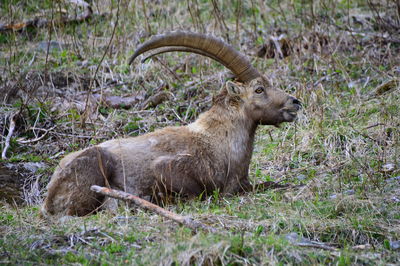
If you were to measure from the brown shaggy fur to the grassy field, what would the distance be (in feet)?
1.15

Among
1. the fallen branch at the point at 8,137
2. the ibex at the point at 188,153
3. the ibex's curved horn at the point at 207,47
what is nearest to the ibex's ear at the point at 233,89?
the ibex at the point at 188,153

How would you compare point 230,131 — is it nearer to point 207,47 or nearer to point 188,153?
point 188,153

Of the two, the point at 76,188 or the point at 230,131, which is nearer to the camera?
the point at 76,188

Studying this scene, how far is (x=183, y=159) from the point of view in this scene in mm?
7219

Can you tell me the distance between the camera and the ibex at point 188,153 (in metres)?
6.87

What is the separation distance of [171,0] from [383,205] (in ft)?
32.0

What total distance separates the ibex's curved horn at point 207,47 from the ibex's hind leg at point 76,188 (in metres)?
1.54

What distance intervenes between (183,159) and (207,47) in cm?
144

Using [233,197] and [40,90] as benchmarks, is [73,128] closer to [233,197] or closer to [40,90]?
[40,90]

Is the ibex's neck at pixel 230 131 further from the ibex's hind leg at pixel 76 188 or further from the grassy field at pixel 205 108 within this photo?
the ibex's hind leg at pixel 76 188

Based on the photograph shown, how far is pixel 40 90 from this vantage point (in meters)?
11.1

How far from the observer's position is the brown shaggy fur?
6863 millimetres

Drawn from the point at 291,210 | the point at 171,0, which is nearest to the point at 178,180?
the point at 291,210

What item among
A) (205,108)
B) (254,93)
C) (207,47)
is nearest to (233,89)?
(254,93)
